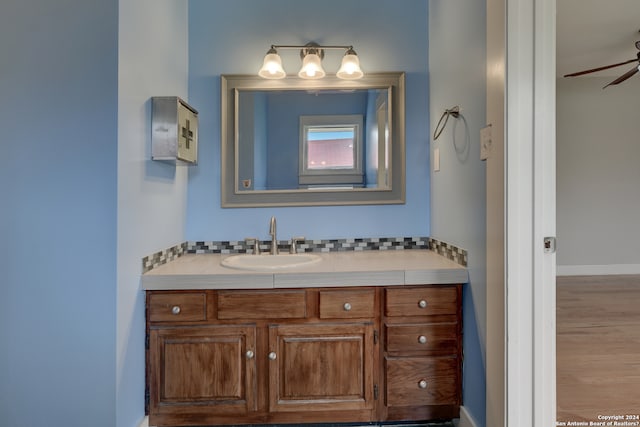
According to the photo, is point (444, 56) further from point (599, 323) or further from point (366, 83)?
point (599, 323)

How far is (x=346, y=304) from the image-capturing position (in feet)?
4.83

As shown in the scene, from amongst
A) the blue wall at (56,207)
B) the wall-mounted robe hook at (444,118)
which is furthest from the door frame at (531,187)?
the blue wall at (56,207)

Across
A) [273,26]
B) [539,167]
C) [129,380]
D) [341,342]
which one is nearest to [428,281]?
[341,342]

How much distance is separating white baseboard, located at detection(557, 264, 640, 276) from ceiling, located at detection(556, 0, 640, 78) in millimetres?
2446

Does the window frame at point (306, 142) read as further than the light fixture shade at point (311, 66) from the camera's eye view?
Yes

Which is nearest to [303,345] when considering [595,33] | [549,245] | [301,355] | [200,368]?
[301,355]

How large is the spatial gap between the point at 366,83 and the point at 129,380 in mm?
1956

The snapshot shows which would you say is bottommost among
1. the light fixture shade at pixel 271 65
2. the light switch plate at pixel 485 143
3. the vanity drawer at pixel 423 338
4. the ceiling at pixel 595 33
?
the vanity drawer at pixel 423 338

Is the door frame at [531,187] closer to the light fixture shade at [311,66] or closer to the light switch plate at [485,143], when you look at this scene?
the light switch plate at [485,143]

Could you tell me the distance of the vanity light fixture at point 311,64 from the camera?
1896mm

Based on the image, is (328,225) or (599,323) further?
(599,323)

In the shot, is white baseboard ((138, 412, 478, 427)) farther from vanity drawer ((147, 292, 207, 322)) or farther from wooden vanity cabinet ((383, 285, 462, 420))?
vanity drawer ((147, 292, 207, 322))

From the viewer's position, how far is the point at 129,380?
1345 millimetres

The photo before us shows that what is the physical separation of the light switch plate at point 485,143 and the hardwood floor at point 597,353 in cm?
127
